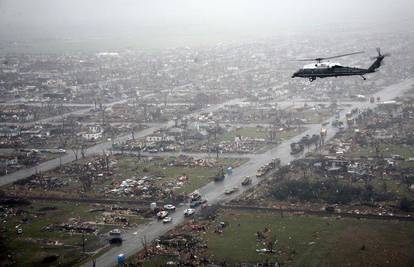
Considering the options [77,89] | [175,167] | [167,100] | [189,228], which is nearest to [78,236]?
[189,228]

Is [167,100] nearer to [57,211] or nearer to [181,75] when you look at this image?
[181,75]

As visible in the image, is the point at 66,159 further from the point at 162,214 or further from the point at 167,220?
the point at 167,220

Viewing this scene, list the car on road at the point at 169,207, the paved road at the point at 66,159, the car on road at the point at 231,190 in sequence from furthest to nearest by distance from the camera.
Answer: the paved road at the point at 66,159 < the car on road at the point at 231,190 < the car on road at the point at 169,207

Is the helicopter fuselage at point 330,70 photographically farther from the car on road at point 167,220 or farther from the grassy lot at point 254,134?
the grassy lot at point 254,134

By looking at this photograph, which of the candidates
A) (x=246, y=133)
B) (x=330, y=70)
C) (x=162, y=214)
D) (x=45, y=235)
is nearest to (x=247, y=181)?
(x=162, y=214)

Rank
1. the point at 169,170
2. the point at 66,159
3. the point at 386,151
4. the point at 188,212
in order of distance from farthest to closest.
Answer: the point at 66,159 < the point at 386,151 < the point at 169,170 < the point at 188,212

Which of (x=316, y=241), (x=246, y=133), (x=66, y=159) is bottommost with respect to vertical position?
(x=66, y=159)

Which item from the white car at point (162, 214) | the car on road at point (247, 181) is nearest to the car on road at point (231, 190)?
the car on road at point (247, 181)
